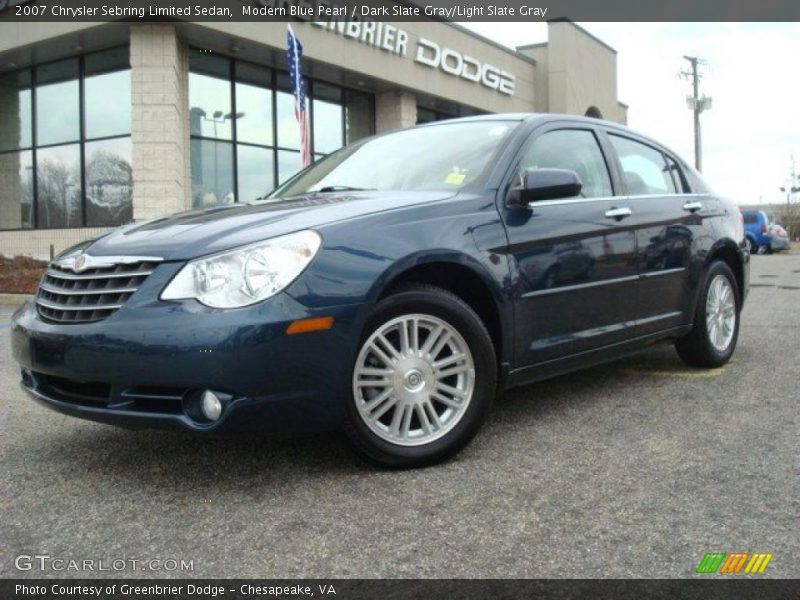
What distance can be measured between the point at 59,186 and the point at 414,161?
1535cm

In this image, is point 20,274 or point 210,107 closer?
point 20,274

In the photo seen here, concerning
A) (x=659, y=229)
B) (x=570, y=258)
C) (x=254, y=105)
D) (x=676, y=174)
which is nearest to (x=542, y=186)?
(x=570, y=258)

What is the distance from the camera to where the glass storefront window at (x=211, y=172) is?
1652 centimetres

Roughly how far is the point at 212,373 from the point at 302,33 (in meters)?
15.7

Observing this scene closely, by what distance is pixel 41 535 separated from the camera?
2443 millimetres

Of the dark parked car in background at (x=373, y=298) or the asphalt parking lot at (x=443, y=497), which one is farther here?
the dark parked car in background at (x=373, y=298)

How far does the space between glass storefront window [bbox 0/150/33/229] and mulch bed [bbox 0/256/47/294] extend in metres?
1.31

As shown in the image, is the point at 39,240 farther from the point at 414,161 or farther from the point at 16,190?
the point at 414,161

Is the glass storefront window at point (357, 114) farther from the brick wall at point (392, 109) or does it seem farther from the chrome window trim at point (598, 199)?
the chrome window trim at point (598, 199)

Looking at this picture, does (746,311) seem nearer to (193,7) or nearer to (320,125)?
(193,7)

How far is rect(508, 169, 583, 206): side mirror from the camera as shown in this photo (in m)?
3.45

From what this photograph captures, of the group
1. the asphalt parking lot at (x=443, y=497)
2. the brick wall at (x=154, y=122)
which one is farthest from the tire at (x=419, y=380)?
the brick wall at (x=154, y=122)

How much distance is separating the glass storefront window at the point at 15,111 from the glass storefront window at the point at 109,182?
7.69 feet

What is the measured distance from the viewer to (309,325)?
271 centimetres
